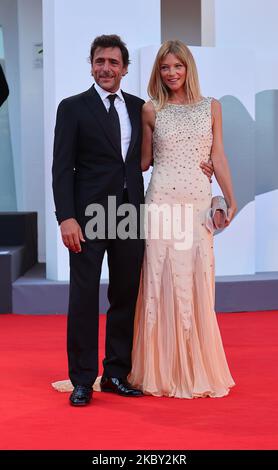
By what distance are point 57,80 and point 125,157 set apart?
3032 millimetres

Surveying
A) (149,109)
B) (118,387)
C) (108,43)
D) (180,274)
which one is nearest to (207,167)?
(149,109)

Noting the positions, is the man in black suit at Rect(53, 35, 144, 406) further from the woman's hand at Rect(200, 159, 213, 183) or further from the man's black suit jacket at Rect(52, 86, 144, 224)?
the woman's hand at Rect(200, 159, 213, 183)

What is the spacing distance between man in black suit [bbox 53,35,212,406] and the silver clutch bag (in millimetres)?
305

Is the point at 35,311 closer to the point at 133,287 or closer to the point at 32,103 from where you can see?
the point at 133,287

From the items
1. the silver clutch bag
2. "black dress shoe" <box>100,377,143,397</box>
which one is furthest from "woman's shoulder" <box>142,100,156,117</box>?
"black dress shoe" <box>100,377,143,397</box>

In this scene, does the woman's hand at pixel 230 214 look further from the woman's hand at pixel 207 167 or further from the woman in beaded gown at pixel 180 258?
the woman's hand at pixel 207 167

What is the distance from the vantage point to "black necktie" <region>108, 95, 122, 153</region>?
328cm

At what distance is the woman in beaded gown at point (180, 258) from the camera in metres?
3.48

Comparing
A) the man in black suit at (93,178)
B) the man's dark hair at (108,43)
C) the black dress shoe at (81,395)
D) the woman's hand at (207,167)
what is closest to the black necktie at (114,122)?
the man in black suit at (93,178)

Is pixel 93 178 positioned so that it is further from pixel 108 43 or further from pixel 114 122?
pixel 108 43

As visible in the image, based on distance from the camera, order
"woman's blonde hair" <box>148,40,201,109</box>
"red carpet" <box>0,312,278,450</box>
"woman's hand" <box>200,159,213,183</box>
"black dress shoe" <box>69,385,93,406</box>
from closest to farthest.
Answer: "red carpet" <box>0,312,278,450</box>, "black dress shoe" <box>69,385,93,406</box>, "woman's blonde hair" <box>148,40,201,109</box>, "woman's hand" <box>200,159,213,183</box>

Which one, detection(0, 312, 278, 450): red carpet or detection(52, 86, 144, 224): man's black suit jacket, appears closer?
detection(0, 312, 278, 450): red carpet
